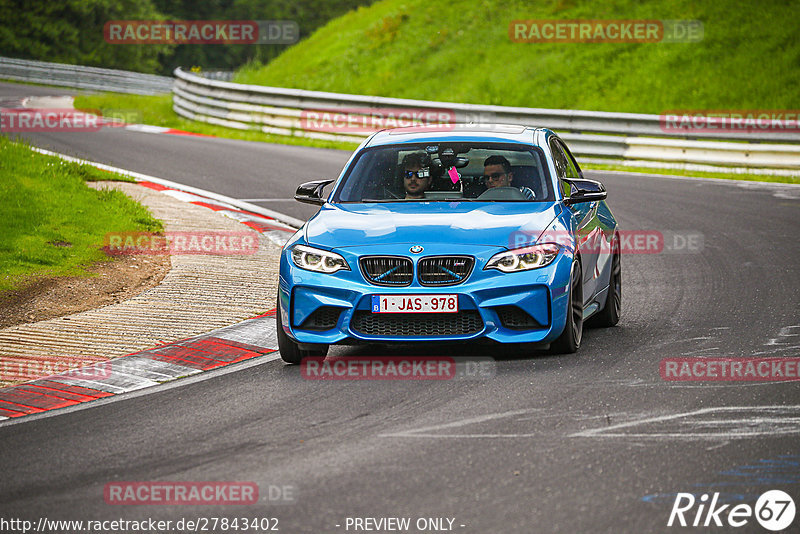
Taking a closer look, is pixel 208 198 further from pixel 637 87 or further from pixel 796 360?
pixel 637 87

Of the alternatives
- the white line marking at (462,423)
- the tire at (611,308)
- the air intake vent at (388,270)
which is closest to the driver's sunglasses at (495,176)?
the tire at (611,308)

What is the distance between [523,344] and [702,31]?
2178 centimetres

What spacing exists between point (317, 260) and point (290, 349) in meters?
0.68

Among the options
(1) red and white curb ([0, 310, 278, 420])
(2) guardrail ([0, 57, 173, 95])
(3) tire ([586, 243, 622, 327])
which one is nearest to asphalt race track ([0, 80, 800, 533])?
(3) tire ([586, 243, 622, 327])

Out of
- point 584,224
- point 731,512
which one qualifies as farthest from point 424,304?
point 731,512

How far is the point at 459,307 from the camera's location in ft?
26.1

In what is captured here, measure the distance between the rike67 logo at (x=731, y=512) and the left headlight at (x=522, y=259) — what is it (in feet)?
9.52

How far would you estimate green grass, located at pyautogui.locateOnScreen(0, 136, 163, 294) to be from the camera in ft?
39.3

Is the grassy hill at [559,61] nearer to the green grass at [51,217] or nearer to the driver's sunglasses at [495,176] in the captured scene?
the green grass at [51,217]

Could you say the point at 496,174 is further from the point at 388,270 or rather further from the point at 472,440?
the point at 472,440

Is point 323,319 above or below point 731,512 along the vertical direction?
above

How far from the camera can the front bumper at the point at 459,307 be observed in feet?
26.1

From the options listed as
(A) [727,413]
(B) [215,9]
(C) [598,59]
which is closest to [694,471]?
(A) [727,413]

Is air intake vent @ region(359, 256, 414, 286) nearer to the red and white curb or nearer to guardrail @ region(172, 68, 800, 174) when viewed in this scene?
the red and white curb
